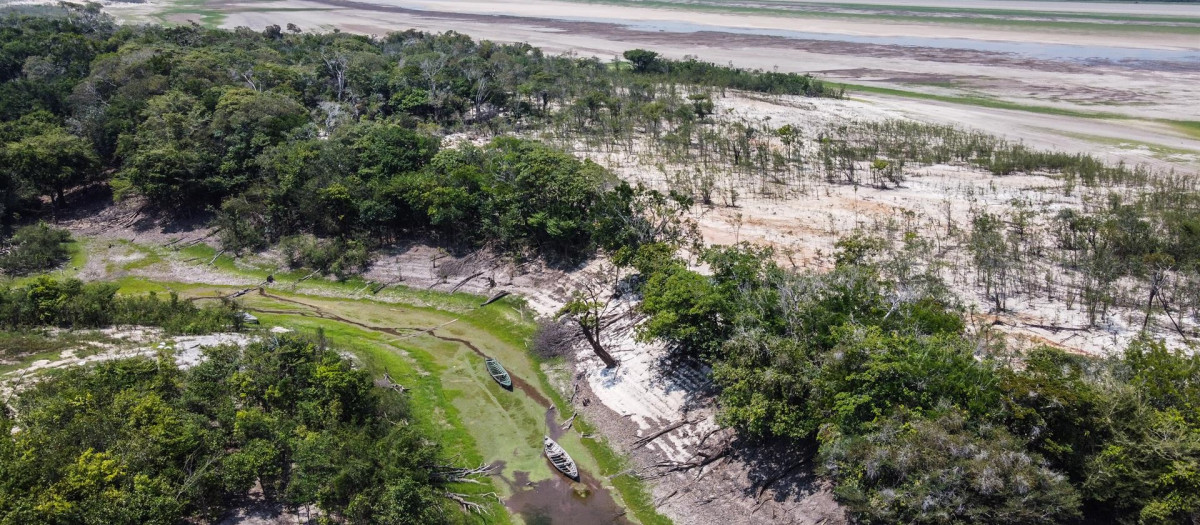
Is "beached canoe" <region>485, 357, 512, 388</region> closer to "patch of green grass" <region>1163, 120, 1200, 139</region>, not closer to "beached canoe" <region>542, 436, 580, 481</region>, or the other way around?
"beached canoe" <region>542, 436, 580, 481</region>

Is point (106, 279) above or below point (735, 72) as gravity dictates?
below

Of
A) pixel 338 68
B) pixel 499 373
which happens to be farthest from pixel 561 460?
pixel 338 68

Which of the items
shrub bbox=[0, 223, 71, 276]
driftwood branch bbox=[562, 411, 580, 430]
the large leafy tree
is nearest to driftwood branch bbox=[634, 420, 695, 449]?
driftwood branch bbox=[562, 411, 580, 430]

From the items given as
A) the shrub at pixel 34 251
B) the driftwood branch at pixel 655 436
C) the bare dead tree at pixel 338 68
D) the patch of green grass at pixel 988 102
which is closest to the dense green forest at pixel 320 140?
the bare dead tree at pixel 338 68

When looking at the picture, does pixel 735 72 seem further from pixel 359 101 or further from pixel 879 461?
pixel 879 461

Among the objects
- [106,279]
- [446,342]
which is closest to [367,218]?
[446,342]

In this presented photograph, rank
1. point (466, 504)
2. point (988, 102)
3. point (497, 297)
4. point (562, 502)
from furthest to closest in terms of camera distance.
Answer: point (988, 102) < point (497, 297) < point (562, 502) < point (466, 504)

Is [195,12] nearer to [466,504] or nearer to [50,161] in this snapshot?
[50,161]
